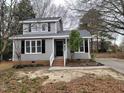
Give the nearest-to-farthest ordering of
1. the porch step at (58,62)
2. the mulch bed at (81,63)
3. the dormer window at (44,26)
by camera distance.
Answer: the mulch bed at (81,63) → the porch step at (58,62) → the dormer window at (44,26)

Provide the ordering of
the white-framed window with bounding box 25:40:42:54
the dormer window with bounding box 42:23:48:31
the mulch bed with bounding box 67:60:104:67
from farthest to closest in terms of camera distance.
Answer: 1. the dormer window with bounding box 42:23:48:31
2. the white-framed window with bounding box 25:40:42:54
3. the mulch bed with bounding box 67:60:104:67

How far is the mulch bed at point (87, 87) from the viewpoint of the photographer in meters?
14.0

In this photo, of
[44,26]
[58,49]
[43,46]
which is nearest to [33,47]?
[43,46]

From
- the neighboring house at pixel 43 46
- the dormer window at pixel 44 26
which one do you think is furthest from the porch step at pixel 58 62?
the dormer window at pixel 44 26

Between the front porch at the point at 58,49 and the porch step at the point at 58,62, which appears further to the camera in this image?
the front porch at the point at 58,49

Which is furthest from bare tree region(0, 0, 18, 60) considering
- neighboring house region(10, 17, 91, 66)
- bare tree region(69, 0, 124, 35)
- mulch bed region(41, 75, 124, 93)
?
bare tree region(69, 0, 124, 35)

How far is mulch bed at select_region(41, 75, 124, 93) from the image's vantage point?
1402cm

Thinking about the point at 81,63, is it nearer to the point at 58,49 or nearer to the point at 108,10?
the point at 58,49

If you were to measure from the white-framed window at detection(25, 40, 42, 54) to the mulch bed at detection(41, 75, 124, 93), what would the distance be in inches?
598

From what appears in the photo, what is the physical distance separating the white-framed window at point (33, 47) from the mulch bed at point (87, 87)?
15186 mm

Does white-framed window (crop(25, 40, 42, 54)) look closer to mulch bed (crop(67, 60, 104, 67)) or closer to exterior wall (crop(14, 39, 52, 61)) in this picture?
exterior wall (crop(14, 39, 52, 61))

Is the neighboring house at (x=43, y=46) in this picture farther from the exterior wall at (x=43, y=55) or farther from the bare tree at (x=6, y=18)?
the bare tree at (x=6, y=18)

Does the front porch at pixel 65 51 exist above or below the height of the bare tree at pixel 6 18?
below

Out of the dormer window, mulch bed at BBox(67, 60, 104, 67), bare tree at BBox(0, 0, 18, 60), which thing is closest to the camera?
bare tree at BBox(0, 0, 18, 60)
